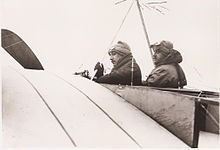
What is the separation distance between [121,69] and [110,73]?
0.06m

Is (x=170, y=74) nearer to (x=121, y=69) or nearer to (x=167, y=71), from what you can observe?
(x=167, y=71)

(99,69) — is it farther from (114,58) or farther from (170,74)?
Answer: (170,74)

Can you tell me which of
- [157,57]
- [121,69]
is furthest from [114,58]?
[157,57]

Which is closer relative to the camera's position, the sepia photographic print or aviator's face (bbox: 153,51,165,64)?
the sepia photographic print

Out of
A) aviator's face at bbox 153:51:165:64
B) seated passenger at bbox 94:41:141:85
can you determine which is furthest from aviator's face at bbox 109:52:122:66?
aviator's face at bbox 153:51:165:64

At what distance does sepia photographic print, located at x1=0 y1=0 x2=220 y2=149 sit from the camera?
1348mm

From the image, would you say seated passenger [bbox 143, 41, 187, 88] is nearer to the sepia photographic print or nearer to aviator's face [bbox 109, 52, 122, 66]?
the sepia photographic print

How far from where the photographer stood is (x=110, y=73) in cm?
154

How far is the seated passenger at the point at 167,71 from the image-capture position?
152 cm

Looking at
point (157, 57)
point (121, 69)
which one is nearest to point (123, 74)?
point (121, 69)

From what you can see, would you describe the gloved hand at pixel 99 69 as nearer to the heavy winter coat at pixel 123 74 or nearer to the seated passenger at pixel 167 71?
the heavy winter coat at pixel 123 74

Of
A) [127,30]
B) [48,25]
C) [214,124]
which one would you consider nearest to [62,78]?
[48,25]

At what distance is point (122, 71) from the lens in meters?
1.54

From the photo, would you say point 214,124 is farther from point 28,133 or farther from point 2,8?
point 2,8
